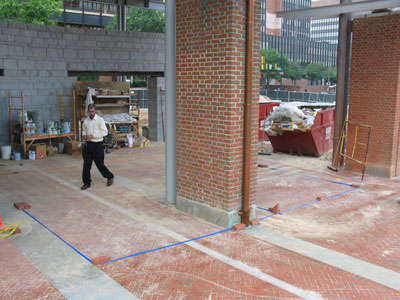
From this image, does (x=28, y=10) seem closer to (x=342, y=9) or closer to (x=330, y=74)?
(x=342, y=9)

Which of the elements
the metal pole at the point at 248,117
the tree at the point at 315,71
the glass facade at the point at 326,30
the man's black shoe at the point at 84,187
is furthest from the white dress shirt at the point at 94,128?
the glass facade at the point at 326,30

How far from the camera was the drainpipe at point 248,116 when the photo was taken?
731cm

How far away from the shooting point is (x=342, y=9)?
12.4 m

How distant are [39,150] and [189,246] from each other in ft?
30.7

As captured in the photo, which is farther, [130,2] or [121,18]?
[121,18]

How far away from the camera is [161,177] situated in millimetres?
11688

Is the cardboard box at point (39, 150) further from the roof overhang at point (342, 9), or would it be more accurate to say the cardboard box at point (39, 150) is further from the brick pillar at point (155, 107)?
the roof overhang at point (342, 9)

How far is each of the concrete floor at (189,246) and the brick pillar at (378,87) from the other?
1.58 m

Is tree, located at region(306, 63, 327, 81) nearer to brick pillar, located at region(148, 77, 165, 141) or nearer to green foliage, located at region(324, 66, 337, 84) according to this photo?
green foliage, located at region(324, 66, 337, 84)

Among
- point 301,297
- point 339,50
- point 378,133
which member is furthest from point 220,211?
point 339,50

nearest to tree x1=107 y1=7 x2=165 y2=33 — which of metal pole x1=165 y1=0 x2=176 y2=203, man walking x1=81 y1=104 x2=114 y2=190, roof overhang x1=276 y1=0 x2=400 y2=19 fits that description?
roof overhang x1=276 y1=0 x2=400 y2=19

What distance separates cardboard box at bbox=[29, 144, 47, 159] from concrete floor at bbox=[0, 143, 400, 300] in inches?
130

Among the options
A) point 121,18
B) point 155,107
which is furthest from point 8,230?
point 121,18

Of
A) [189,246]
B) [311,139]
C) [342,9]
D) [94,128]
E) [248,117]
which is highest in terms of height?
[342,9]
